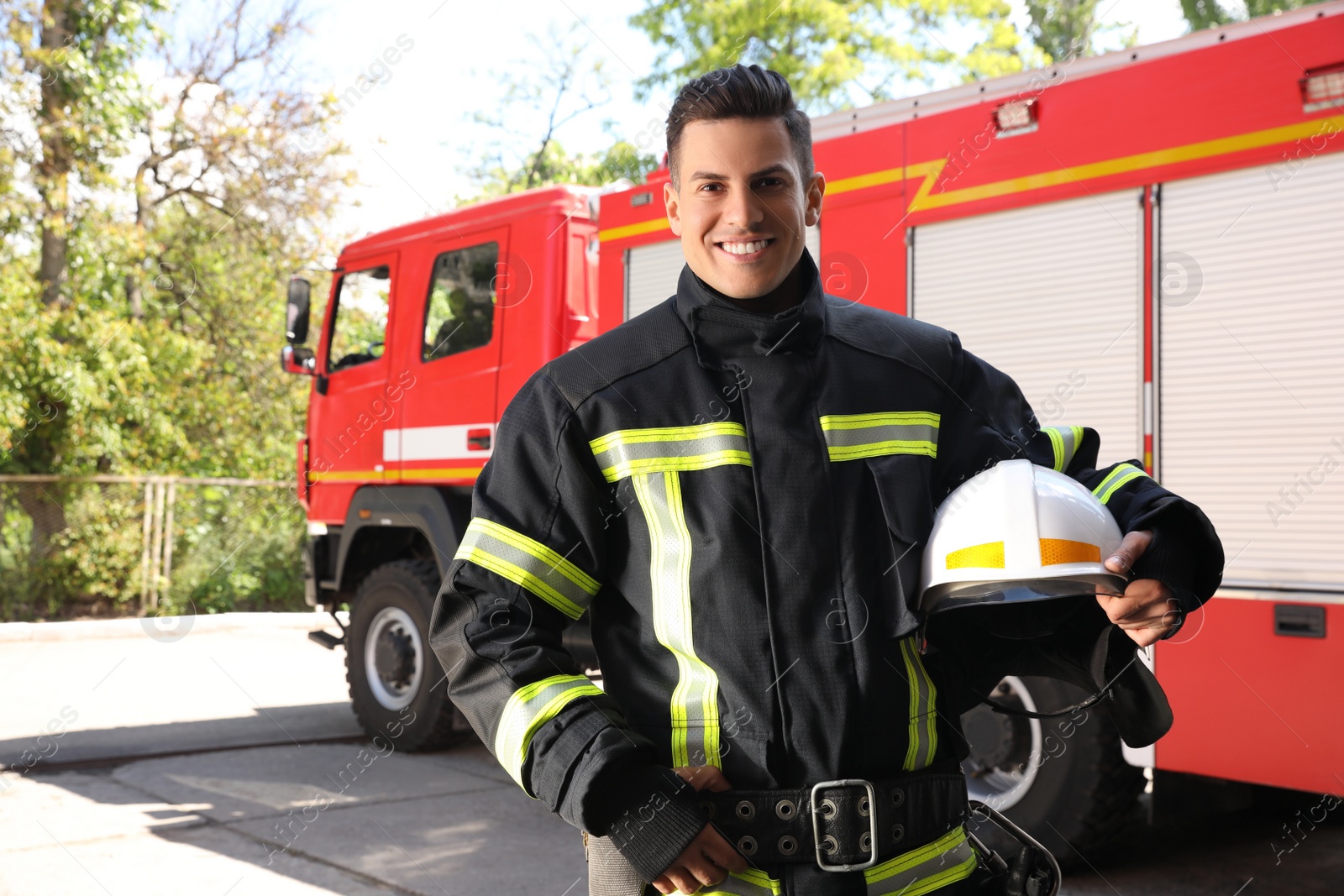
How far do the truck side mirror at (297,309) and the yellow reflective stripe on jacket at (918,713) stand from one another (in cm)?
618

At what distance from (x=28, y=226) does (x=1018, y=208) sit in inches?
563

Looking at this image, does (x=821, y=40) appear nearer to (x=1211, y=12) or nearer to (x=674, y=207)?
(x=1211, y=12)

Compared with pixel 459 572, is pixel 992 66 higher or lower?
higher

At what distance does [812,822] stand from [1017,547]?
47 centimetres

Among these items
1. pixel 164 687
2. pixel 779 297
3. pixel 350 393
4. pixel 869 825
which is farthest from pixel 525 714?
pixel 164 687

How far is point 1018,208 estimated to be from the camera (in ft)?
15.2

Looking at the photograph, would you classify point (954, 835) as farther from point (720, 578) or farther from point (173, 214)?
point (173, 214)

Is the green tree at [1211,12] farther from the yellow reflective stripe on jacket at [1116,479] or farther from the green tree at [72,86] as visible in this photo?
the yellow reflective stripe on jacket at [1116,479]

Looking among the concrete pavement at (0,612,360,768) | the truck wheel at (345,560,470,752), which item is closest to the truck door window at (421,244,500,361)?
the truck wheel at (345,560,470,752)

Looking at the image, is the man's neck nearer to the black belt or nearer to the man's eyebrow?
the man's eyebrow

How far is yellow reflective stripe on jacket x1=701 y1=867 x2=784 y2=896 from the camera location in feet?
4.83

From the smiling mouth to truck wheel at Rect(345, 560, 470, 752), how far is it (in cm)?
518

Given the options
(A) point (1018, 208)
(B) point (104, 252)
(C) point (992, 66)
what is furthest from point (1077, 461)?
(C) point (992, 66)

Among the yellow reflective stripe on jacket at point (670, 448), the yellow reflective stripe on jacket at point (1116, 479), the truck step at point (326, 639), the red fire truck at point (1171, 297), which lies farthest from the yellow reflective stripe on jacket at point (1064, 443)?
the truck step at point (326, 639)
